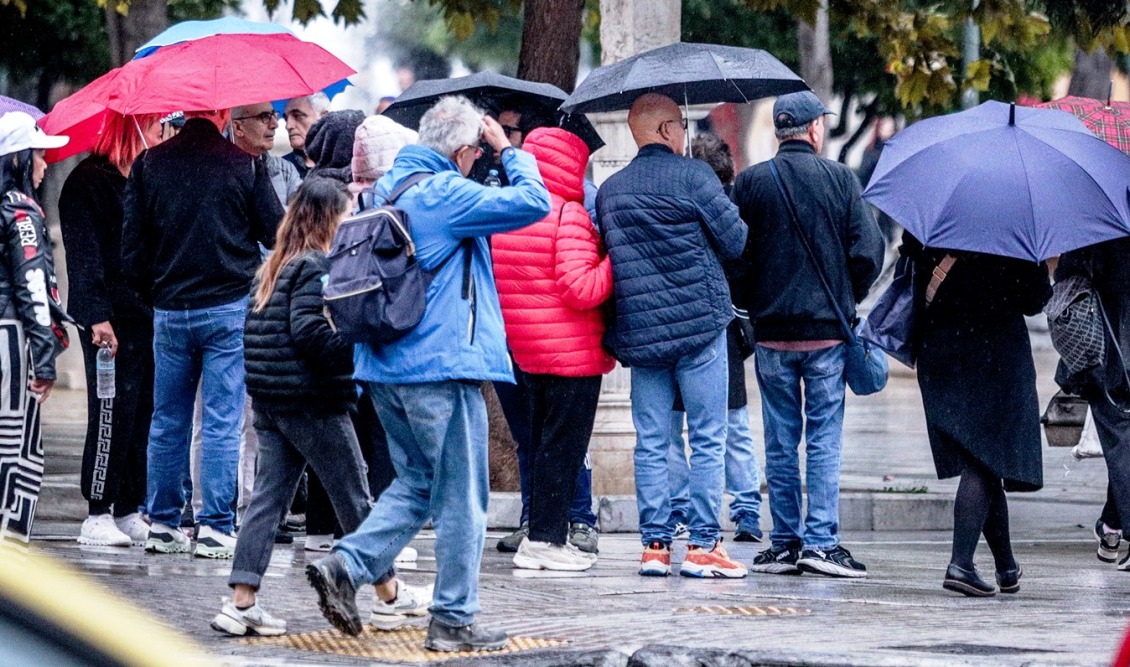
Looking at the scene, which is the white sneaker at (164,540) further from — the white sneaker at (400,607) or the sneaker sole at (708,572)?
the sneaker sole at (708,572)

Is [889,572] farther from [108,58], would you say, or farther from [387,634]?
[108,58]

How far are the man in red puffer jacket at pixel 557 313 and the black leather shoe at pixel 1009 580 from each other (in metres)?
1.82

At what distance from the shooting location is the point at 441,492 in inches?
230

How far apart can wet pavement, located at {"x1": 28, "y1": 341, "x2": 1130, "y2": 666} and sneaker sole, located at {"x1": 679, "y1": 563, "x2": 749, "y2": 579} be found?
0.19 ft

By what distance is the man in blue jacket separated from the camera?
5770 mm

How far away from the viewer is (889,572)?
8.25 m

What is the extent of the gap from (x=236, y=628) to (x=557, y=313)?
87.6 inches

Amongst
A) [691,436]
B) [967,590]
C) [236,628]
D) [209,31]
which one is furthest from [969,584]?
[209,31]

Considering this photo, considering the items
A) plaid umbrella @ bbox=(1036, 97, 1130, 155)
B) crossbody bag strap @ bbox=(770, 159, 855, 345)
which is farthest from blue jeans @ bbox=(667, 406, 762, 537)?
plaid umbrella @ bbox=(1036, 97, 1130, 155)

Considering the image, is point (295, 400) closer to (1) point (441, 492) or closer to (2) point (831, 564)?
(1) point (441, 492)

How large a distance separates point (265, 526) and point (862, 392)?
304 centimetres

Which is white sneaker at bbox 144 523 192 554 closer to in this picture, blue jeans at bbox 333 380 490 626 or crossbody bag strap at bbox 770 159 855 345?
blue jeans at bbox 333 380 490 626

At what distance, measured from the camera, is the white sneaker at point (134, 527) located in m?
8.70

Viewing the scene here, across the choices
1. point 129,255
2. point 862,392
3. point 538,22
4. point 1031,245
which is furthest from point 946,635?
point 538,22
